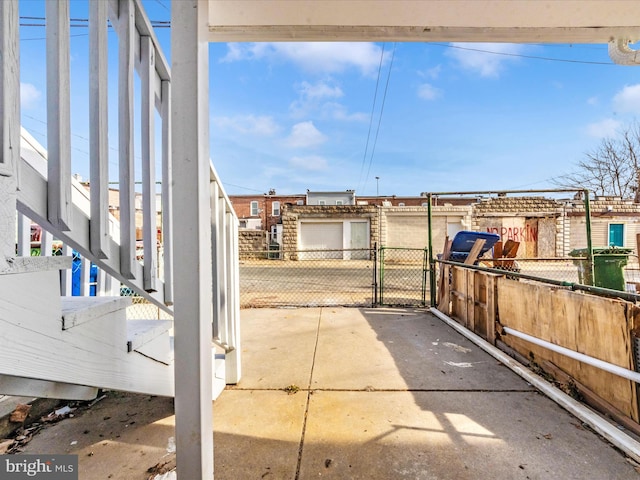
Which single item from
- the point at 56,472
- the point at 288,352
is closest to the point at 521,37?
the point at 288,352

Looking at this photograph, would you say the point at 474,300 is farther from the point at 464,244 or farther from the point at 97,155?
the point at 97,155

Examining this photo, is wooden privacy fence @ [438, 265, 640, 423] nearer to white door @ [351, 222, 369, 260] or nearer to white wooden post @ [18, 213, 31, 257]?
white wooden post @ [18, 213, 31, 257]

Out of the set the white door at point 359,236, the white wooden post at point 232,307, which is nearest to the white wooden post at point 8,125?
the white wooden post at point 232,307

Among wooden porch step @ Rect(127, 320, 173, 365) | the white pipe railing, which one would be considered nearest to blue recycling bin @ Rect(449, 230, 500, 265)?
the white pipe railing

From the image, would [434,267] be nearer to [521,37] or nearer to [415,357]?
[415,357]

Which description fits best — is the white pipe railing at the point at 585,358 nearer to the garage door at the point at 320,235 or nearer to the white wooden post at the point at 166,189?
the white wooden post at the point at 166,189

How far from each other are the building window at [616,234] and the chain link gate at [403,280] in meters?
9.40

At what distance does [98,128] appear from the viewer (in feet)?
3.19

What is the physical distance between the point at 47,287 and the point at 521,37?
257 centimetres

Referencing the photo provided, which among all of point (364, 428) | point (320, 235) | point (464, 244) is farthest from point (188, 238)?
point (320, 235)

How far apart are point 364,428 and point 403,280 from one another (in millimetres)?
8314

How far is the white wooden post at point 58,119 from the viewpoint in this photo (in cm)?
82

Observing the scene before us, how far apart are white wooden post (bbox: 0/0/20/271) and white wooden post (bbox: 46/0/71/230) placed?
95 mm

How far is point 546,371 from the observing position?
8.24ft
